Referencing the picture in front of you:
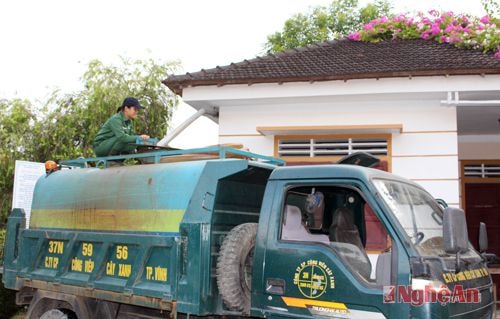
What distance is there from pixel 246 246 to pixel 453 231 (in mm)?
1733

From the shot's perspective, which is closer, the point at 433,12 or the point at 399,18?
the point at 433,12

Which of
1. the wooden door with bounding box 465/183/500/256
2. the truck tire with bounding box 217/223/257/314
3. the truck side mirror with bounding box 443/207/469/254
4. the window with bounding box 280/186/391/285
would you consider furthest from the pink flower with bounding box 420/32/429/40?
the truck side mirror with bounding box 443/207/469/254

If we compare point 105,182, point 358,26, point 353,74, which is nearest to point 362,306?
point 105,182

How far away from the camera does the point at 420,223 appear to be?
12.9ft

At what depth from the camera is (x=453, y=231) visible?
344 centimetres

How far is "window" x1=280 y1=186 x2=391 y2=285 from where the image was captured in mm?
3861

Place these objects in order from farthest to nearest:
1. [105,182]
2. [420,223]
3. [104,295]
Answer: [105,182] < [104,295] < [420,223]

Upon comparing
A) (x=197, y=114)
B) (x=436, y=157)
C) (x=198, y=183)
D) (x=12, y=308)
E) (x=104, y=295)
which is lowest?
(x=12, y=308)

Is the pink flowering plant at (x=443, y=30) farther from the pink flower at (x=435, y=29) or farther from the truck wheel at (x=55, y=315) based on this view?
the truck wheel at (x=55, y=315)

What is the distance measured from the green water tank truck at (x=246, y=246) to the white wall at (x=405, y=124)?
3544 millimetres

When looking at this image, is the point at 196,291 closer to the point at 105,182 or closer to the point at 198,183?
the point at 198,183

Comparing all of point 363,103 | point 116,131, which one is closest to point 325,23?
point 363,103

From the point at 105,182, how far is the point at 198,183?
1.35 meters

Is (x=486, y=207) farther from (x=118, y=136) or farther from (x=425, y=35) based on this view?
(x=118, y=136)
